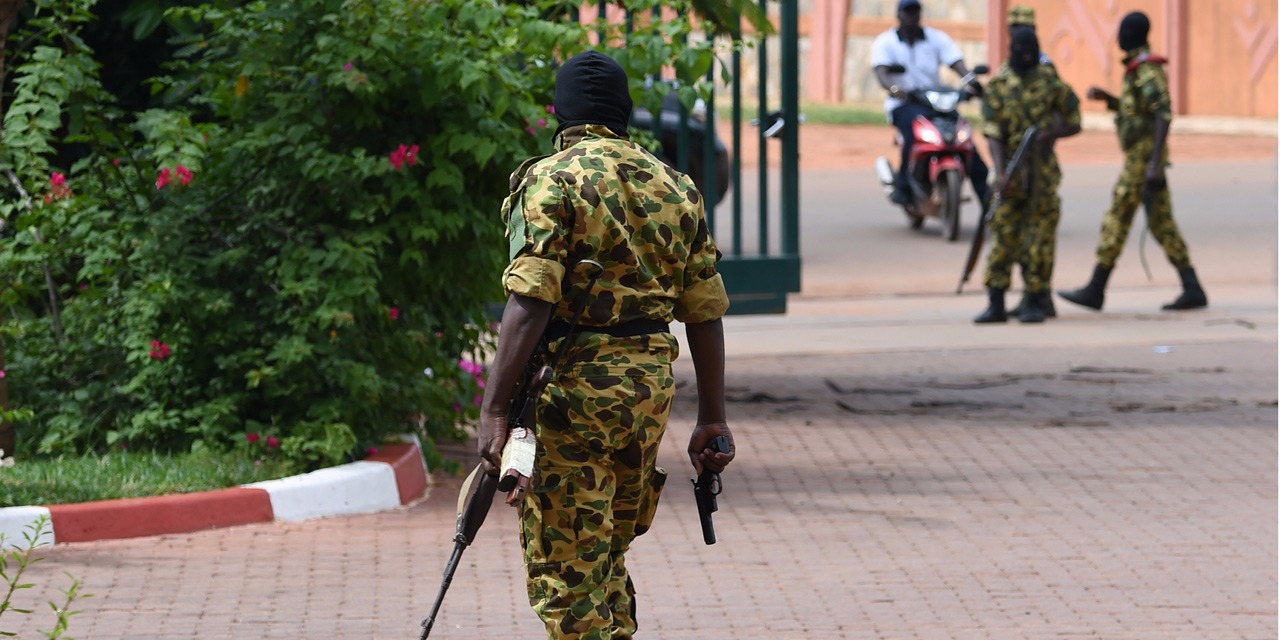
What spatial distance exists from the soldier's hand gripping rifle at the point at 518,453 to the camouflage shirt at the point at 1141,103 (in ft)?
29.0

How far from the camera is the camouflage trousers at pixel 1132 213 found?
1265 cm

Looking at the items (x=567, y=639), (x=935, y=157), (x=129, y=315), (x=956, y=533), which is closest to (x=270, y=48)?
(x=129, y=315)

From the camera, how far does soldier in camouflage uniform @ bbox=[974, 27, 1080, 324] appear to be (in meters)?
12.4

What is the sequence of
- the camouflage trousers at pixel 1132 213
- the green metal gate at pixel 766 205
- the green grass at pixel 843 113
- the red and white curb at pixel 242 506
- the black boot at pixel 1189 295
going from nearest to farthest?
the red and white curb at pixel 242 506 → the green metal gate at pixel 766 205 → the camouflage trousers at pixel 1132 213 → the black boot at pixel 1189 295 → the green grass at pixel 843 113

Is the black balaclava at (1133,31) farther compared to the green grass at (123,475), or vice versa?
the black balaclava at (1133,31)

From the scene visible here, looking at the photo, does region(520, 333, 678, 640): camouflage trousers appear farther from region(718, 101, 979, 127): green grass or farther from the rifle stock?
region(718, 101, 979, 127): green grass

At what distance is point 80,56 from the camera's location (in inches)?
304

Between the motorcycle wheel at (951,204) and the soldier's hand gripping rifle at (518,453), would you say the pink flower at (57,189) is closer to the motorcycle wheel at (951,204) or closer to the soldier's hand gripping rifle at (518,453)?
the soldier's hand gripping rifle at (518,453)

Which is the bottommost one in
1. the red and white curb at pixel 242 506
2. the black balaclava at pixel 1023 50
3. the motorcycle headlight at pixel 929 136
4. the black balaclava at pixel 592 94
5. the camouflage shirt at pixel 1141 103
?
the red and white curb at pixel 242 506

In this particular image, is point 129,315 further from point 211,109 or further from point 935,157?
point 935,157

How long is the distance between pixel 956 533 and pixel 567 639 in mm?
2882

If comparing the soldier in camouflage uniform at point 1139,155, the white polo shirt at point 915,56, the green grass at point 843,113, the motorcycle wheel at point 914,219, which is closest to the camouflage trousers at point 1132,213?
the soldier in camouflage uniform at point 1139,155

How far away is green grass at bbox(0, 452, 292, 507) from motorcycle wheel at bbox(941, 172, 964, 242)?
1008 cm

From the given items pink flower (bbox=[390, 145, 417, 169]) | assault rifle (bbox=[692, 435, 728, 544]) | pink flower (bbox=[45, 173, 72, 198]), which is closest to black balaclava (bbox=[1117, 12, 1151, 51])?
pink flower (bbox=[390, 145, 417, 169])
